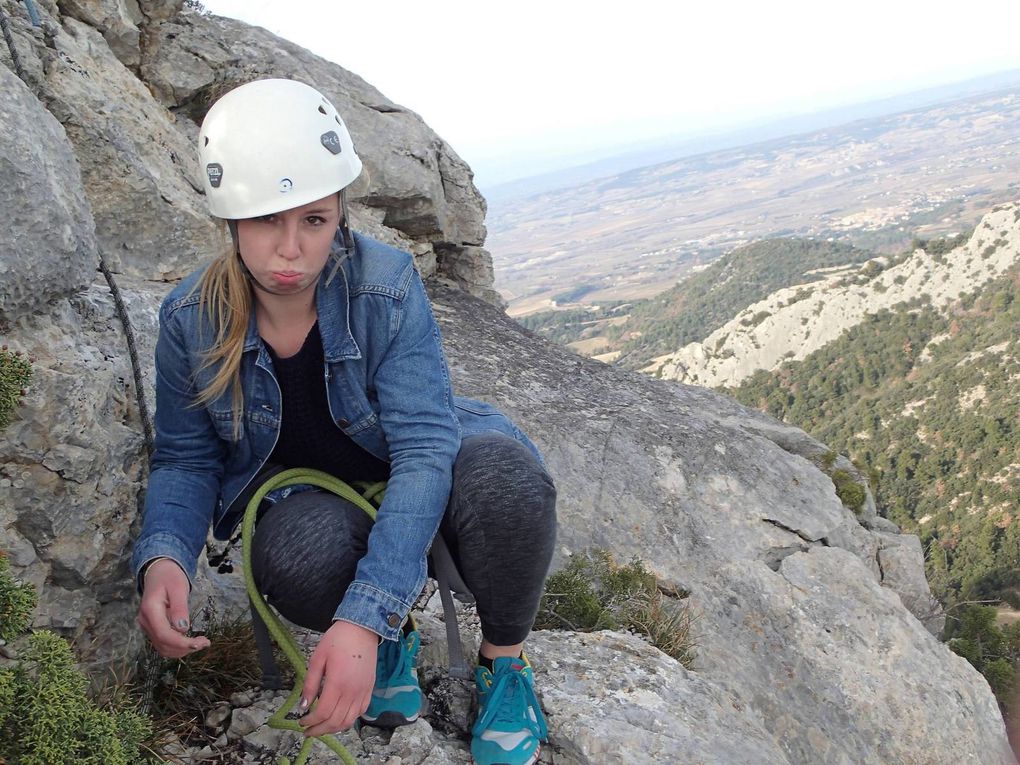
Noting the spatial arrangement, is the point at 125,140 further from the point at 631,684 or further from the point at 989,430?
the point at 989,430

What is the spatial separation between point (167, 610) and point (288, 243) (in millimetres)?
1192

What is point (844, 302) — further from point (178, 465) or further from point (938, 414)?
point (178, 465)

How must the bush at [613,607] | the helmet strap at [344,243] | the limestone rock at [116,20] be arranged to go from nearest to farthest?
the helmet strap at [344,243]
the bush at [613,607]
the limestone rock at [116,20]

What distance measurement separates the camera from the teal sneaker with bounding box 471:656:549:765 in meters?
2.65

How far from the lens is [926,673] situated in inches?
225

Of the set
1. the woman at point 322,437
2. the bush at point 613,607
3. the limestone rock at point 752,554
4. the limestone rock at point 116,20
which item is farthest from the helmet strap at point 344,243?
the limestone rock at point 116,20

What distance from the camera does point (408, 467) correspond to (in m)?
2.44

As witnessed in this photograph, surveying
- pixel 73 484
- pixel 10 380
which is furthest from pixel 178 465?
pixel 10 380

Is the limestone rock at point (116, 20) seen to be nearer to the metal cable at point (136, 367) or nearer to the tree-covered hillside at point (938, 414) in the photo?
the metal cable at point (136, 367)

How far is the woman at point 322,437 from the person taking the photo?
236 centimetres

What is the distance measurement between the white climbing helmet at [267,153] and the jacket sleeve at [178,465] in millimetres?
528

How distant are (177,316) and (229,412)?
1.17ft

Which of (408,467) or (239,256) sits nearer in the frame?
(408,467)

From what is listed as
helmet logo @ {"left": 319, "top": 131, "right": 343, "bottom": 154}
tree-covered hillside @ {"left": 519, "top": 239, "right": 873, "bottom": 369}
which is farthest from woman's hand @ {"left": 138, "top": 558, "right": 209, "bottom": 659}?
tree-covered hillside @ {"left": 519, "top": 239, "right": 873, "bottom": 369}
